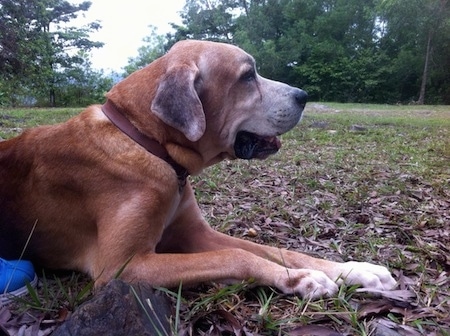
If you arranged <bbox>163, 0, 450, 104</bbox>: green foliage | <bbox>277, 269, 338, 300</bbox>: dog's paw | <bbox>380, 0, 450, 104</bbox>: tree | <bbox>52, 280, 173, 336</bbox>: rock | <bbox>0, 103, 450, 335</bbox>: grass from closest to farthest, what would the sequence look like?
<bbox>52, 280, 173, 336</bbox>: rock < <bbox>0, 103, 450, 335</bbox>: grass < <bbox>277, 269, 338, 300</bbox>: dog's paw < <bbox>380, 0, 450, 104</bbox>: tree < <bbox>163, 0, 450, 104</bbox>: green foliage

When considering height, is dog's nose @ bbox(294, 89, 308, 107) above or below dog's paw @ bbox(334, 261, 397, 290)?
above

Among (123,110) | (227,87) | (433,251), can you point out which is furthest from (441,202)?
(123,110)

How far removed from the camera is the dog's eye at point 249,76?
2717 millimetres

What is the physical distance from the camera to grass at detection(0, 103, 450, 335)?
1.83 metres

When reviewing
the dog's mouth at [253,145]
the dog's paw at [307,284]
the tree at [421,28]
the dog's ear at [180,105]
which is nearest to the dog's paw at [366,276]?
the dog's paw at [307,284]

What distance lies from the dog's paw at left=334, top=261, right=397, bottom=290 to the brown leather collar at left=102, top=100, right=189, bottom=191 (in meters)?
0.99

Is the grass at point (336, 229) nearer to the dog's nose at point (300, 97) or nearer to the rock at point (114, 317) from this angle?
the rock at point (114, 317)

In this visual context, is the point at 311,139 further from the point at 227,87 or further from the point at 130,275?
the point at 130,275

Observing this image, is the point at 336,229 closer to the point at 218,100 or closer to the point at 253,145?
the point at 253,145

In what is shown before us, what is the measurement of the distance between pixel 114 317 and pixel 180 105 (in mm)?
1208

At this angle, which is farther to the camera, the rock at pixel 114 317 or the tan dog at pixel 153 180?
the tan dog at pixel 153 180

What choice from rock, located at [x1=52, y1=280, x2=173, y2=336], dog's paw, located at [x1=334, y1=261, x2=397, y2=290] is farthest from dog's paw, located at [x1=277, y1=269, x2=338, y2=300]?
rock, located at [x1=52, y1=280, x2=173, y2=336]

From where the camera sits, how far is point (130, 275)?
2.00 m

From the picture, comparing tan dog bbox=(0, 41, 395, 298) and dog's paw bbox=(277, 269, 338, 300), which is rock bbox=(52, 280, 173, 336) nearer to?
tan dog bbox=(0, 41, 395, 298)
